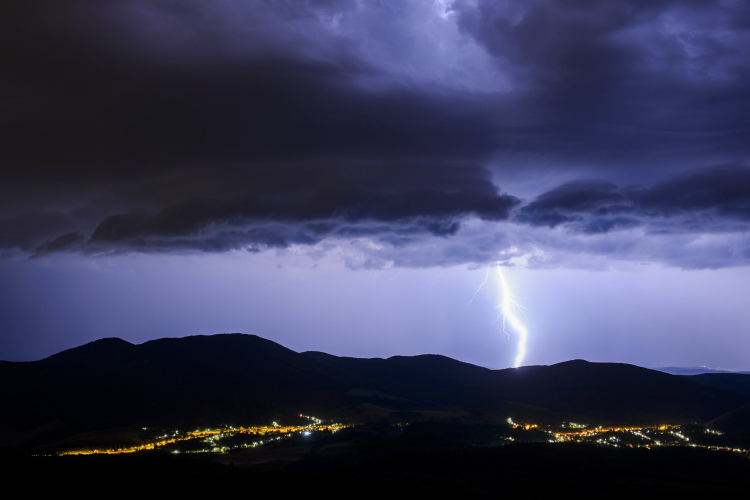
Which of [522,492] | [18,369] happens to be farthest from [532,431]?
[18,369]

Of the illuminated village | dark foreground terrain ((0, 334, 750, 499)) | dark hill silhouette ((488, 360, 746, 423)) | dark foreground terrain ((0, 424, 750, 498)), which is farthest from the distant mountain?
dark foreground terrain ((0, 424, 750, 498))

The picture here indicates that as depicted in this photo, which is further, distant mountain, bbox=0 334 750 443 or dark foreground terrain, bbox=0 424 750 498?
distant mountain, bbox=0 334 750 443

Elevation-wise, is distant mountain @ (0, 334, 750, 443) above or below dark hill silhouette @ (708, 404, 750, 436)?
above

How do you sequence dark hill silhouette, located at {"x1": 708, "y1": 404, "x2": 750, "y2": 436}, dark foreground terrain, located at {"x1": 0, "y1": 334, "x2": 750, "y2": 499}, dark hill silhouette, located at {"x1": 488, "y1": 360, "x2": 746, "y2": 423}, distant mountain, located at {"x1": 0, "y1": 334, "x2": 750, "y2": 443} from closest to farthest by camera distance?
dark foreground terrain, located at {"x1": 0, "y1": 334, "x2": 750, "y2": 499} → dark hill silhouette, located at {"x1": 708, "y1": 404, "x2": 750, "y2": 436} → distant mountain, located at {"x1": 0, "y1": 334, "x2": 750, "y2": 443} → dark hill silhouette, located at {"x1": 488, "y1": 360, "x2": 746, "y2": 423}

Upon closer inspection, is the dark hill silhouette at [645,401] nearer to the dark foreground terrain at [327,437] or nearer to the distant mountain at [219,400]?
the distant mountain at [219,400]

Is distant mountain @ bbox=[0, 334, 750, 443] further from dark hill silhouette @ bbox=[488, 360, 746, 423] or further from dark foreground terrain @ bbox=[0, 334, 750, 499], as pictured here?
dark foreground terrain @ bbox=[0, 334, 750, 499]

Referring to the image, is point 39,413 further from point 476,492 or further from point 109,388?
point 476,492

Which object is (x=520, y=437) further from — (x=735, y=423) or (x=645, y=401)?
(x=645, y=401)

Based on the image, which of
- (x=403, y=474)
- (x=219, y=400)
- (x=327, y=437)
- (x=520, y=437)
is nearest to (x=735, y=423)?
(x=520, y=437)
